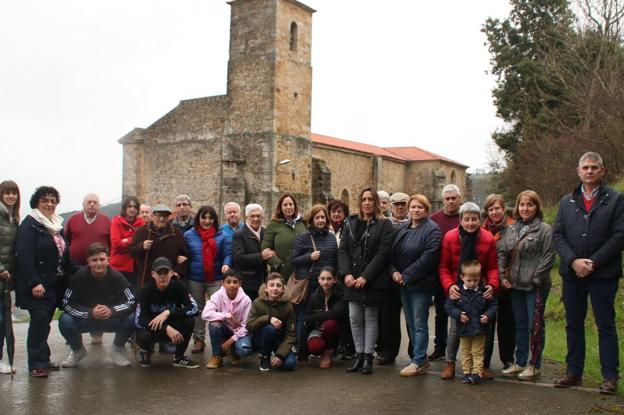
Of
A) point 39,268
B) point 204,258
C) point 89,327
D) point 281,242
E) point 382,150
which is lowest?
point 89,327

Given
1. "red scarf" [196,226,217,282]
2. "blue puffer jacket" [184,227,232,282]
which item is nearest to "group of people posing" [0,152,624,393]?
"blue puffer jacket" [184,227,232,282]

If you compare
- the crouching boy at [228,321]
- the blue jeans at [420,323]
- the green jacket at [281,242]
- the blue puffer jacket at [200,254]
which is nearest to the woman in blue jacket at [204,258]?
the blue puffer jacket at [200,254]

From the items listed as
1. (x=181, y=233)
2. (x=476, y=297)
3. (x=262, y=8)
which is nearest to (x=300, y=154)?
(x=262, y=8)

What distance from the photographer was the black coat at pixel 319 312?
6.73 m

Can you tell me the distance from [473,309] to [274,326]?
2.05 m

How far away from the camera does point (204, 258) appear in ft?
25.2

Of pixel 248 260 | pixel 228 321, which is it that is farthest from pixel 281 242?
pixel 228 321

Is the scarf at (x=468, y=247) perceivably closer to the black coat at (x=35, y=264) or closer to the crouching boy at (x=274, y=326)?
the crouching boy at (x=274, y=326)

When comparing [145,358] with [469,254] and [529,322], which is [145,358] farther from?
[529,322]

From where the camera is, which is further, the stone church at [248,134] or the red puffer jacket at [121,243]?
the stone church at [248,134]

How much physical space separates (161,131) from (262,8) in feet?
27.3

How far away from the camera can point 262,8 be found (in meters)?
27.8

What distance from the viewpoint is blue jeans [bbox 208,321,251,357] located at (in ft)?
21.5

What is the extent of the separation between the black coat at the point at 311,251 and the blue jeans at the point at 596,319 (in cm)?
253
